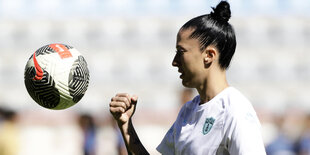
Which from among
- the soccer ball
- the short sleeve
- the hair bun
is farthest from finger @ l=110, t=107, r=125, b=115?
the hair bun

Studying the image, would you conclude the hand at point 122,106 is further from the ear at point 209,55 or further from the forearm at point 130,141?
the ear at point 209,55

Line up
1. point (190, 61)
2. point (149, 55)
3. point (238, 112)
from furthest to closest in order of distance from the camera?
point (149, 55) < point (190, 61) < point (238, 112)

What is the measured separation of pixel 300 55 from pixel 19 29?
13695 mm

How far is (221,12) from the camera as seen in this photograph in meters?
3.27

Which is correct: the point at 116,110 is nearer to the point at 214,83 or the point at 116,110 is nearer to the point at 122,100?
the point at 122,100

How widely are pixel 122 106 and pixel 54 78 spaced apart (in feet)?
2.22

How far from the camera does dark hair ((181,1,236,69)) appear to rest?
3234mm

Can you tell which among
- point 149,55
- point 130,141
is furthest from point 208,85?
point 149,55

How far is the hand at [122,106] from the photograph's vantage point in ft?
11.2

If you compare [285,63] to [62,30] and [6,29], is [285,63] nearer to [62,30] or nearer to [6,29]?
[62,30]

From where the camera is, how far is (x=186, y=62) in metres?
3.23

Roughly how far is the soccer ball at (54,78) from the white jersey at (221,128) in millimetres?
850

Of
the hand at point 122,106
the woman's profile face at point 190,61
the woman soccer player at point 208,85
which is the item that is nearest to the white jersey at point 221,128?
the woman soccer player at point 208,85

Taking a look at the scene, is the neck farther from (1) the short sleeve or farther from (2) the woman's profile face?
(1) the short sleeve
